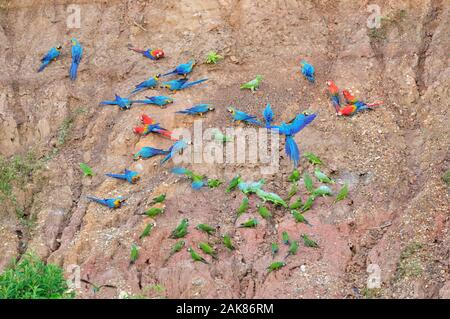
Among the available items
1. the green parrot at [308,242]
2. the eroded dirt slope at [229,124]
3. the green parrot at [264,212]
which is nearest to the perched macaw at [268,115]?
the eroded dirt slope at [229,124]

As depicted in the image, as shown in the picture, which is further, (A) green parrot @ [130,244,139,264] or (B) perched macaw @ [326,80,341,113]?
(B) perched macaw @ [326,80,341,113]

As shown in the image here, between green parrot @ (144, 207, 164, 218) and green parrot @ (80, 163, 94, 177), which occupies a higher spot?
green parrot @ (80, 163, 94, 177)

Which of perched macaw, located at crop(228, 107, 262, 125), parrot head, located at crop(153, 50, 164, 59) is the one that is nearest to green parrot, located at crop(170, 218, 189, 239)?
perched macaw, located at crop(228, 107, 262, 125)

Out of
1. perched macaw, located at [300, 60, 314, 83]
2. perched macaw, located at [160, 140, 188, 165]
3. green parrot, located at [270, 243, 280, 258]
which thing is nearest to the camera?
green parrot, located at [270, 243, 280, 258]

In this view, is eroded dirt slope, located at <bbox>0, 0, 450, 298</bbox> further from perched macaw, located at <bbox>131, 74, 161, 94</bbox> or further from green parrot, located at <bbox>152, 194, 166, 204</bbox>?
perched macaw, located at <bbox>131, 74, 161, 94</bbox>

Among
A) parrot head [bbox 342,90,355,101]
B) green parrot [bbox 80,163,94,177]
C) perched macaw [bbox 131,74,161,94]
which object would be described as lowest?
green parrot [bbox 80,163,94,177]

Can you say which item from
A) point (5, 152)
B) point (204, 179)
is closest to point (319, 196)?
point (204, 179)

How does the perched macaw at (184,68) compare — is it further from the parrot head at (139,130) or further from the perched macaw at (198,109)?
the parrot head at (139,130)
